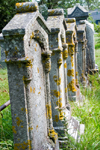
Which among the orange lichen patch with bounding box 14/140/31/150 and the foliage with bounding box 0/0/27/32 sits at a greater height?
the foliage with bounding box 0/0/27/32

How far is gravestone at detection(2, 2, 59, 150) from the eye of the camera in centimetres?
188

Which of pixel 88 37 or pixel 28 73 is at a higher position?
pixel 88 37

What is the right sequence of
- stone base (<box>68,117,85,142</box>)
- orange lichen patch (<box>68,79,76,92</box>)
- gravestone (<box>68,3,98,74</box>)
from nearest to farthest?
1. stone base (<box>68,117,85,142</box>)
2. orange lichen patch (<box>68,79,76,92</box>)
3. gravestone (<box>68,3,98,74</box>)

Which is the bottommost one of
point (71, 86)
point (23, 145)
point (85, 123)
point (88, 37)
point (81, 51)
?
point (85, 123)

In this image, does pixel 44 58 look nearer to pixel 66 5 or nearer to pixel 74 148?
pixel 74 148

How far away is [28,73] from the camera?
1970mm

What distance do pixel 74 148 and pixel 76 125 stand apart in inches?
30.5

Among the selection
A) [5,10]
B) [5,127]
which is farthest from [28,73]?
[5,10]

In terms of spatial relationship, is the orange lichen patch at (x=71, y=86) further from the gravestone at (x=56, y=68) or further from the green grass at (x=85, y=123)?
the gravestone at (x=56, y=68)

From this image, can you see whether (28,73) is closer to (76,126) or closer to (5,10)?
(76,126)

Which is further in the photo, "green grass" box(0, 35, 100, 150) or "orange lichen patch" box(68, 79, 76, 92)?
"orange lichen patch" box(68, 79, 76, 92)

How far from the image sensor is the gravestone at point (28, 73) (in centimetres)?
188

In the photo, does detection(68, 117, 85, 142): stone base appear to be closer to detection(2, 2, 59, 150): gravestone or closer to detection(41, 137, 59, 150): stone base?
detection(41, 137, 59, 150): stone base

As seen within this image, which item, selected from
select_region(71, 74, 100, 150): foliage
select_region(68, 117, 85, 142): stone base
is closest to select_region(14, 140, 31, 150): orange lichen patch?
select_region(71, 74, 100, 150): foliage
